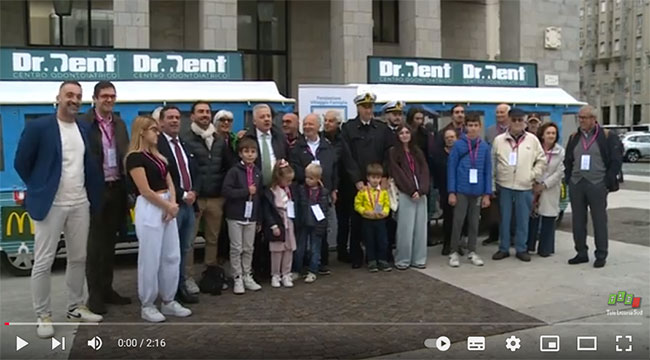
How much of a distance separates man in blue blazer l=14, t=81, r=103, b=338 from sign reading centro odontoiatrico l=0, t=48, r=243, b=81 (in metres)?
3.69

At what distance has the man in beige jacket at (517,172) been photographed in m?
7.88

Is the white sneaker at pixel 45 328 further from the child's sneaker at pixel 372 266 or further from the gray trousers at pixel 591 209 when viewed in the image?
the gray trousers at pixel 591 209

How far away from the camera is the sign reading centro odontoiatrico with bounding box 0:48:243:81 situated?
27.2ft

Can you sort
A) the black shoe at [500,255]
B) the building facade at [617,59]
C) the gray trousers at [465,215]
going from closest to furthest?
the gray trousers at [465,215]
the black shoe at [500,255]
the building facade at [617,59]

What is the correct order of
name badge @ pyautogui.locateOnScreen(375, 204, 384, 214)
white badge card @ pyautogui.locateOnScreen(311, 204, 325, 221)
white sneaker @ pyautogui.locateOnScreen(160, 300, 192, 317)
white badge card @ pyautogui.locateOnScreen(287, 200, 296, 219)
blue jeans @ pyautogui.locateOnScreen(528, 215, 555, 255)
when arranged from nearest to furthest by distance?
white sneaker @ pyautogui.locateOnScreen(160, 300, 192, 317) < white badge card @ pyautogui.locateOnScreen(287, 200, 296, 219) < white badge card @ pyautogui.locateOnScreen(311, 204, 325, 221) < name badge @ pyautogui.locateOnScreen(375, 204, 384, 214) < blue jeans @ pyautogui.locateOnScreen(528, 215, 555, 255)

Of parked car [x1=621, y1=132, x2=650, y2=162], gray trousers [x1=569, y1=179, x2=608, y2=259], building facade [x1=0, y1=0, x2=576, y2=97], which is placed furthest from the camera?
parked car [x1=621, y1=132, x2=650, y2=162]

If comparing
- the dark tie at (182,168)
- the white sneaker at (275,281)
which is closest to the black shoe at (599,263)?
the white sneaker at (275,281)

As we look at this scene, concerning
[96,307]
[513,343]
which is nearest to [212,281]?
[96,307]

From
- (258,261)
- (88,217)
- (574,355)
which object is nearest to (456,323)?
(574,355)

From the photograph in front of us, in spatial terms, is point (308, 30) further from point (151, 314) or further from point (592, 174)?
point (151, 314)

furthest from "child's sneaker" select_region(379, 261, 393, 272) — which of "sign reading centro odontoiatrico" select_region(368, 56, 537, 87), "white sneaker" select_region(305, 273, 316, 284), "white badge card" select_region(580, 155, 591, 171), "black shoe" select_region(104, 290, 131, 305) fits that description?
"sign reading centro odontoiatrico" select_region(368, 56, 537, 87)

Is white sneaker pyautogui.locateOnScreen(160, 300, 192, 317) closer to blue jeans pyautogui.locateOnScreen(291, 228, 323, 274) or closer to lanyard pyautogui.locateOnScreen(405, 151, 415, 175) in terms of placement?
blue jeans pyautogui.locateOnScreen(291, 228, 323, 274)

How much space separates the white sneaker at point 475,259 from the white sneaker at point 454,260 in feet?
0.57

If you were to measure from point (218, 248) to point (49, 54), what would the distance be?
4.01 meters
